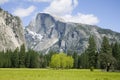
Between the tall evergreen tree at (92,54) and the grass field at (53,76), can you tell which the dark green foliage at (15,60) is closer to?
the tall evergreen tree at (92,54)

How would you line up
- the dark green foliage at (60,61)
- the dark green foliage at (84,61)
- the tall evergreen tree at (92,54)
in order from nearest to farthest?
the tall evergreen tree at (92,54)
the dark green foliage at (60,61)
the dark green foliage at (84,61)

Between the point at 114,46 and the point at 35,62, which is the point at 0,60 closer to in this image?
the point at 35,62

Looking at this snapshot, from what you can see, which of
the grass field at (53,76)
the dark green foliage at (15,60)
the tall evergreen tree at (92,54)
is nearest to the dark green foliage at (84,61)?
the dark green foliage at (15,60)

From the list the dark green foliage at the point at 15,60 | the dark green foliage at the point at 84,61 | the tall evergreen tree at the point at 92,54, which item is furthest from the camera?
the dark green foliage at the point at 84,61

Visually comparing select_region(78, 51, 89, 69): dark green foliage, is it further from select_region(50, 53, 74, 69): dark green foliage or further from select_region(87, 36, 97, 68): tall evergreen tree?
select_region(87, 36, 97, 68): tall evergreen tree

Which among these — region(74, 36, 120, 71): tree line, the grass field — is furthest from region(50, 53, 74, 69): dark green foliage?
the grass field

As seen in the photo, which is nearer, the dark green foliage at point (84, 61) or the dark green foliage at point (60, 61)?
the dark green foliage at point (60, 61)

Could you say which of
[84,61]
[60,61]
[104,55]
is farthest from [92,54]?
[84,61]

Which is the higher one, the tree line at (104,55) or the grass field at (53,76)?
the tree line at (104,55)

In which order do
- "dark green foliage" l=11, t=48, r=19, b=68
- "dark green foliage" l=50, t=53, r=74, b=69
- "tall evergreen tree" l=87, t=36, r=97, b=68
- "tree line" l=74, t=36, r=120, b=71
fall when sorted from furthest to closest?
"dark green foliage" l=11, t=48, r=19, b=68
"dark green foliage" l=50, t=53, r=74, b=69
"tall evergreen tree" l=87, t=36, r=97, b=68
"tree line" l=74, t=36, r=120, b=71

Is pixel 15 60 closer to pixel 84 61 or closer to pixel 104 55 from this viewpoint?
pixel 84 61

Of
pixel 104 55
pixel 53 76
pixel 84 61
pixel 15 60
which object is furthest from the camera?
pixel 84 61

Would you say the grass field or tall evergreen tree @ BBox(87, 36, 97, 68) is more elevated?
tall evergreen tree @ BBox(87, 36, 97, 68)

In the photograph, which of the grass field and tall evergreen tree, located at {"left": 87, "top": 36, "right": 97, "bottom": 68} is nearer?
the grass field
